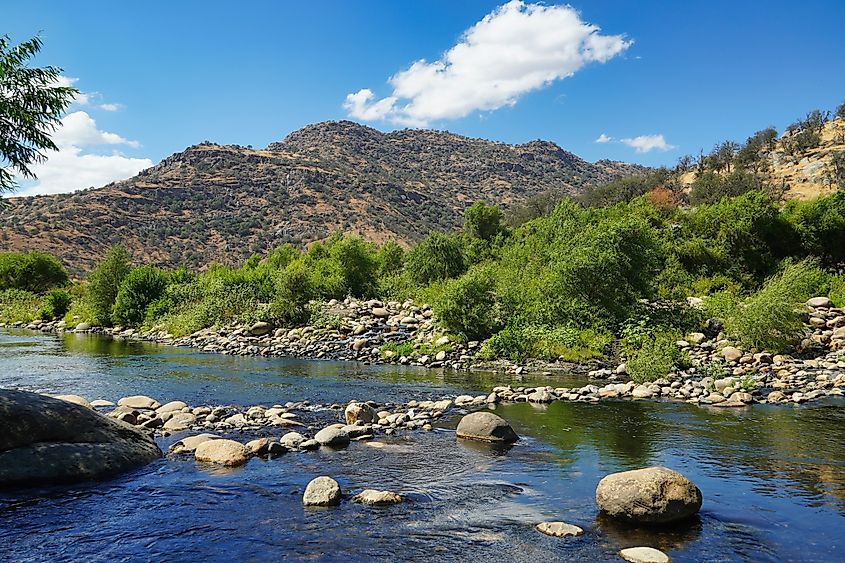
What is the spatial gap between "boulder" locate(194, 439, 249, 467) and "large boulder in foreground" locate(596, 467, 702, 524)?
6946 millimetres

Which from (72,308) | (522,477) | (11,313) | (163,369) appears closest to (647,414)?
(522,477)

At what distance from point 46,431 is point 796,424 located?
17097 mm

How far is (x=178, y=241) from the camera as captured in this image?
9956 cm

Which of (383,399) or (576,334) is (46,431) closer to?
(383,399)

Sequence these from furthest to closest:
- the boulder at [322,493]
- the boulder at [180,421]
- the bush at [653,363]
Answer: the bush at [653,363], the boulder at [180,421], the boulder at [322,493]

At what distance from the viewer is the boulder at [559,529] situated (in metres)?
8.27

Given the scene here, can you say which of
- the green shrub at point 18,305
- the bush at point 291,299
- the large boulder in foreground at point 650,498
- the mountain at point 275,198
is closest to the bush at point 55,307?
the green shrub at point 18,305

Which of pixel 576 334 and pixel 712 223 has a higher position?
pixel 712 223

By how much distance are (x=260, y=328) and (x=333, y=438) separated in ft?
88.4

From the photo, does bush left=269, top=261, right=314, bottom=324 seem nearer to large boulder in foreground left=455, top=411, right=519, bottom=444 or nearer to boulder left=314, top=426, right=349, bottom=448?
boulder left=314, top=426, right=349, bottom=448

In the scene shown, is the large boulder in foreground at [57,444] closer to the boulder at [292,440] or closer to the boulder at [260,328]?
the boulder at [292,440]

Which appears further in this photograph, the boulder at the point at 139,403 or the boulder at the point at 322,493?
the boulder at the point at 139,403

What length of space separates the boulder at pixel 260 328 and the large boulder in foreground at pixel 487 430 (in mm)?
26947

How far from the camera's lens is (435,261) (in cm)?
4975
